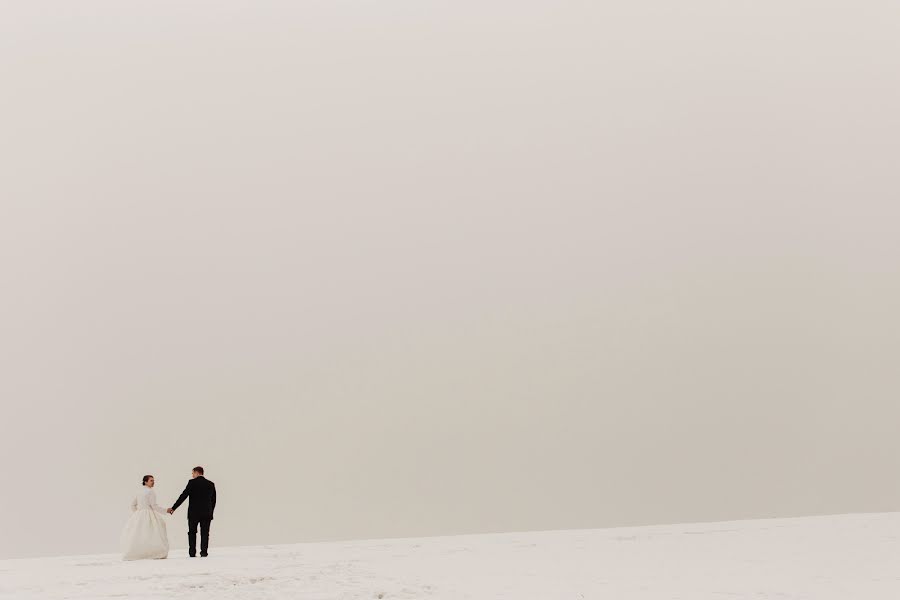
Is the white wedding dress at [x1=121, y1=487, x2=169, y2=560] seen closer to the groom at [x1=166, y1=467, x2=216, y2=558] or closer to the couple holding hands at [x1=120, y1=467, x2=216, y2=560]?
the couple holding hands at [x1=120, y1=467, x2=216, y2=560]

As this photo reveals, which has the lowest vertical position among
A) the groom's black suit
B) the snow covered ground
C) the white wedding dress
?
the snow covered ground

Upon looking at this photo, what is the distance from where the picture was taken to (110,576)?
36.3ft

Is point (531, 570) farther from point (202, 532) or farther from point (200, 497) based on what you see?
point (202, 532)

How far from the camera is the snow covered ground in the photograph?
891cm

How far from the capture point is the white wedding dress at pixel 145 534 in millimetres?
13055

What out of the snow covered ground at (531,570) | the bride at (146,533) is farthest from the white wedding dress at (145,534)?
the snow covered ground at (531,570)

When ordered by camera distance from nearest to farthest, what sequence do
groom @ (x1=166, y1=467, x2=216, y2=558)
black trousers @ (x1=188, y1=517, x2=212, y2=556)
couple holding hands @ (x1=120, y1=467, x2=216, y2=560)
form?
1. couple holding hands @ (x1=120, y1=467, x2=216, y2=560)
2. groom @ (x1=166, y1=467, x2=216, y2=558)
3. black trousers @ (x1=188, y1=517, x2=212, y2=556)

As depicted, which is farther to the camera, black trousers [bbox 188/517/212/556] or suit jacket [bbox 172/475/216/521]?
black trousers [bbox 188/517/212/556]

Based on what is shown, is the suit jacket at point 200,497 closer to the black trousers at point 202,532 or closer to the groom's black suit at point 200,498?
the groom's black suit at point 200,498

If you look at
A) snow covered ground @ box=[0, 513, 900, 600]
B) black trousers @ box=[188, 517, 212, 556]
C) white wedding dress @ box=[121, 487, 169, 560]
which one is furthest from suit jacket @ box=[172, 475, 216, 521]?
snow covered ground @ box=[0, 513, 900, 600]

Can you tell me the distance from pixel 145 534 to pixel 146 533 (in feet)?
0.07

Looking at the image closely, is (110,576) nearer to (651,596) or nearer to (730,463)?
(651,596)

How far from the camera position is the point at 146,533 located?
1323cm

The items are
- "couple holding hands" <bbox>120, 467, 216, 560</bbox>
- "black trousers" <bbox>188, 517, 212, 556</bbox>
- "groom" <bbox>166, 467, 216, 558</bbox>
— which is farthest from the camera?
"black trousers" <bbox>188, 517, 212, 556</bbox>
